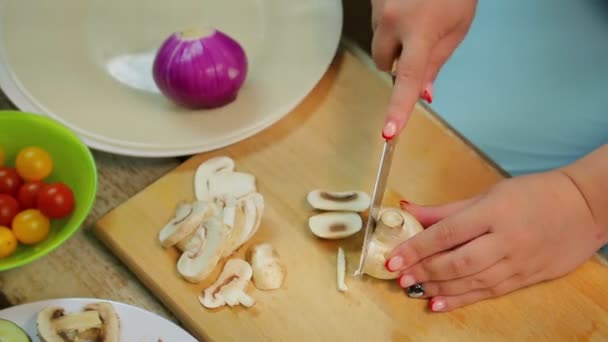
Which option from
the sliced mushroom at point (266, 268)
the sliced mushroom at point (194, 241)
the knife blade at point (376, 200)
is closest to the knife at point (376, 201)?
the knife blade at point (376, 200)

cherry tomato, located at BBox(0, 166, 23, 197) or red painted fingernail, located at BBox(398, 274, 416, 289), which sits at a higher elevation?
cherry tomato, located at BBox(0, 166, 23, 197)

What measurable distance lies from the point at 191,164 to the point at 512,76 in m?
0.52

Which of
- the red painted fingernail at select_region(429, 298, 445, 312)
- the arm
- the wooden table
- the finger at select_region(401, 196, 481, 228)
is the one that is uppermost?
the arm

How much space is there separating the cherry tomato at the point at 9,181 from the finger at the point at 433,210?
49 cm

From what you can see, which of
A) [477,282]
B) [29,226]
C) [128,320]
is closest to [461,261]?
[477,282]

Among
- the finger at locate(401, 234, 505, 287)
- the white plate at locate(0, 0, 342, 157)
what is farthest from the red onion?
the finger at locate(401, 234, 505, 287)

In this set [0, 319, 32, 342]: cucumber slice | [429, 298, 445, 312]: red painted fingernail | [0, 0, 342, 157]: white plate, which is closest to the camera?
[0, 319, 32, 342]: cucumber slice

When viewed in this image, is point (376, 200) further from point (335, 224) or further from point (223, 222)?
point (223, 222)

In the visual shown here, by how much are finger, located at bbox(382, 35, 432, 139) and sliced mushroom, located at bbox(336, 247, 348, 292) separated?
18cm

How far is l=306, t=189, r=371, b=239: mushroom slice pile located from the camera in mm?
884

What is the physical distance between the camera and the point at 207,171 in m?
0.94

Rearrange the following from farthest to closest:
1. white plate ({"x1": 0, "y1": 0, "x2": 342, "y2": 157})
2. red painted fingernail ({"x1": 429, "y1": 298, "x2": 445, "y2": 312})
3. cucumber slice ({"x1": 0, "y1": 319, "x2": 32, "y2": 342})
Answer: white plate ({"x1": 0, "y1": 0, "x2": 342, "y2": 157})
red painted fingernail ({"x1": 429, "y1": 298, "x2": 445, "y2": 312})
cucumber slice ({"x1": 0, "y1": 319, "x2": 32, "y2": 342})

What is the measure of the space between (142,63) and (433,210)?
0.50 meters

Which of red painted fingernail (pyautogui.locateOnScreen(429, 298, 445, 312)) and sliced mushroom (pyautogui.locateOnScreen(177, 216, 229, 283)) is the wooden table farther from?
red painted fingernail (pyautogui.locateOnScreen(429, 298, 445, 312))
